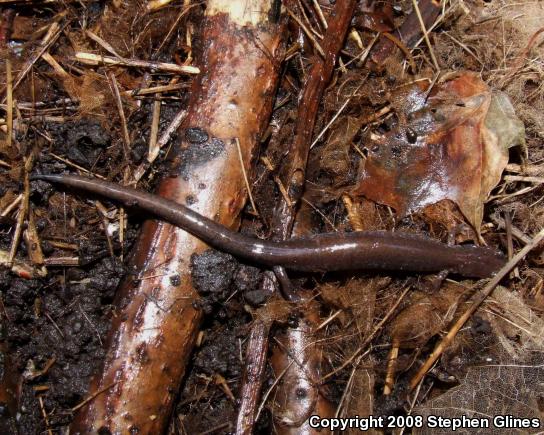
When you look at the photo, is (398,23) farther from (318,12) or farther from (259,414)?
(259,414)

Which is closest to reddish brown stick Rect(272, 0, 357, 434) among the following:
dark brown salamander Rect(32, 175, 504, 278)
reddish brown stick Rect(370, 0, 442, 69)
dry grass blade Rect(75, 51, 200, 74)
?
dark brown salamander Rect(32, 175, 504, 278)

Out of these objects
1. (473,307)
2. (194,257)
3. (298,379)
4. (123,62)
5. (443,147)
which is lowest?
(298,379)

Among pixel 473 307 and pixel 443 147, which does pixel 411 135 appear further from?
pixel 473 307

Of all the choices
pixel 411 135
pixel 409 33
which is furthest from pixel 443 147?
pixel 409 33

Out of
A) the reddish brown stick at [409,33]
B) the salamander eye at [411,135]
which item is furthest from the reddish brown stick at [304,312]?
the salamander eye at [411,135]

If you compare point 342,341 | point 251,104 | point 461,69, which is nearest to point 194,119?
point 251,104

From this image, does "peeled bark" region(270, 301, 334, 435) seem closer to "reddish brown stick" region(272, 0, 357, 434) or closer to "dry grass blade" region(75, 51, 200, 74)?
"reddish brown stick" region(272, 0, 357, 434)
